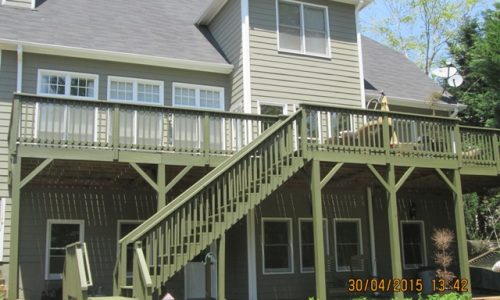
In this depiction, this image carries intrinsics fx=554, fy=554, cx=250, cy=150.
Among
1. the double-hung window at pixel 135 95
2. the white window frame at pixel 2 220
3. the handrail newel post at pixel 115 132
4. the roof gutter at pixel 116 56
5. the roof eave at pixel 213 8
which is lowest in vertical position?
the white window frame at pixel 2 220

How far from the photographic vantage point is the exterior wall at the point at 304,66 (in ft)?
47.4

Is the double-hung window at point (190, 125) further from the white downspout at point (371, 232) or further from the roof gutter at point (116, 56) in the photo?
the white downspout at point (371, 232)

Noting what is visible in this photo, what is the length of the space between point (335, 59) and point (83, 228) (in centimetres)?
802

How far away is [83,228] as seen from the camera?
13117 millimetres

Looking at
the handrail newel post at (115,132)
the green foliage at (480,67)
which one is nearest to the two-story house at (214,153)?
the handrail newel post at (115,132)

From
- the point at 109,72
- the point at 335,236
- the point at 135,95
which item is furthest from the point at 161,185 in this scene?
the point at 335,236

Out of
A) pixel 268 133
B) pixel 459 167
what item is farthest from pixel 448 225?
pixel 268 133

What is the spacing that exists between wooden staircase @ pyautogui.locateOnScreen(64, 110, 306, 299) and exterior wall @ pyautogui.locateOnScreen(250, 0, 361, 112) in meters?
2.74

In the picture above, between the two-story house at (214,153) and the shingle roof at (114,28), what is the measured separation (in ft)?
0.23

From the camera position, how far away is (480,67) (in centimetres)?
1947

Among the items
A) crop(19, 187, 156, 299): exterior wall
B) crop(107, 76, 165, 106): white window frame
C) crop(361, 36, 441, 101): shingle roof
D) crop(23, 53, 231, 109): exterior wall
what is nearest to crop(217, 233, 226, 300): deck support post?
crop(19, 187, 156, 299): exterior wall

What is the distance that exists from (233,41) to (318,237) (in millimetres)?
6483

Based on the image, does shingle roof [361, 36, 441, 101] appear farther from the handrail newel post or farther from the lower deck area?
the handrail newel post

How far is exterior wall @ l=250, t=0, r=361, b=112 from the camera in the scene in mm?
14461
